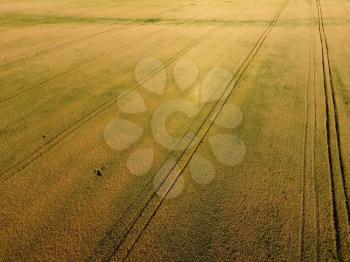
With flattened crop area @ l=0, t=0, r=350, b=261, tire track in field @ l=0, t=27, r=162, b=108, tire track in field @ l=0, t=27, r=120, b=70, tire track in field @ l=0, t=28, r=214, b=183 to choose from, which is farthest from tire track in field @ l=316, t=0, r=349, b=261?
tire track in field @ l=0, t=27, r=120, b=70

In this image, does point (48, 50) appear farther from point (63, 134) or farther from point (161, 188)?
point (161, 188)

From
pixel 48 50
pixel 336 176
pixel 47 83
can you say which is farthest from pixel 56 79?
pixel 336 176

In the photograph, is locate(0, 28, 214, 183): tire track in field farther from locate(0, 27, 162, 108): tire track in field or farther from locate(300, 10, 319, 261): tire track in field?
locate(300, 10, 319, 261): tire track in field

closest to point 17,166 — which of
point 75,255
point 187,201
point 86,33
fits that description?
point 75,255

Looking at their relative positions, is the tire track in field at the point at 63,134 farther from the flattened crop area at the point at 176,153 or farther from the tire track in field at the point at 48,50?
the tire track in field at the point at 48,50

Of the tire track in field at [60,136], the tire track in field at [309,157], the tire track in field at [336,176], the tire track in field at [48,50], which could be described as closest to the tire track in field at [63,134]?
the tire track in field at [60,136]

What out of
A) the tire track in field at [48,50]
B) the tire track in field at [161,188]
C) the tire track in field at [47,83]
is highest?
the tire track in field at [48,50]

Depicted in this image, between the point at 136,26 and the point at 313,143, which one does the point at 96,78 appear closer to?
the point at 313,143

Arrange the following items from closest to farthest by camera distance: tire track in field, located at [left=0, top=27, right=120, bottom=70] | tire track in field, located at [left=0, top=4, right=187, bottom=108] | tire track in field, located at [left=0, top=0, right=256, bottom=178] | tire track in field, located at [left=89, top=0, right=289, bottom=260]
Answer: tire track in field, located at [left=89, top=0, right=289, bottom=260], tire track in field, located at [left=0, top=0, right=256, bottom=178], tire track in field, located at [left=0, top=4, right=187, bottom=108], tire track in field, located at [left=0, top=27, right=120, bottom=70]

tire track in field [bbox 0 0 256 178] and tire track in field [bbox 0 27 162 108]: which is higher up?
tire track in field [bbox 0 27 162 108]
